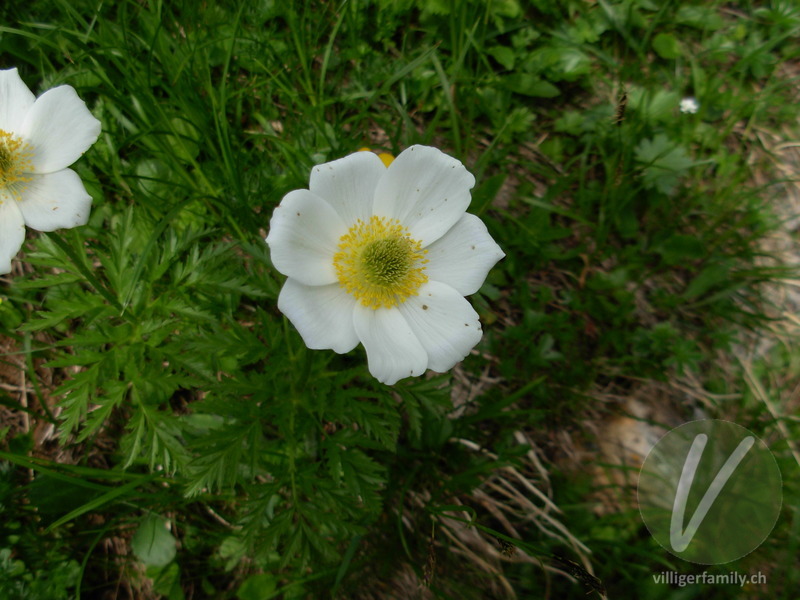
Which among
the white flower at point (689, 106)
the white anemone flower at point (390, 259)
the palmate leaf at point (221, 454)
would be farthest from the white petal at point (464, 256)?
the white flower at point (689, 106)

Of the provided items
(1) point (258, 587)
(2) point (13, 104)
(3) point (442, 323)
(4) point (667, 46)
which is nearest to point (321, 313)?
(3) point (442, 323)

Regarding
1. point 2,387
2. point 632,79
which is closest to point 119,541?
point 2,387


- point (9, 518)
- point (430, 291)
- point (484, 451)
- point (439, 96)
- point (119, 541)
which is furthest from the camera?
point (439, 96)

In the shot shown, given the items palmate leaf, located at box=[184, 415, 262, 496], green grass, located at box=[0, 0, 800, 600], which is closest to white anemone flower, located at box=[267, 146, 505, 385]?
green grass, located at box=[0, 0, 800, 600]

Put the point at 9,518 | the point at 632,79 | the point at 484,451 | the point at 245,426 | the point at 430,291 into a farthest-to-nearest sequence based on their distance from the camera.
Result: the point at 632,79 → the point at 484,451 → the point at 9,518 → the point at 245,426 → the point at 430,291

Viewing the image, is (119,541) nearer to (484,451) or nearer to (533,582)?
(484,451)

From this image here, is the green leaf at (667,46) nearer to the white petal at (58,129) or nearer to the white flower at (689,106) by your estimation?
the white flower at (689,106)
